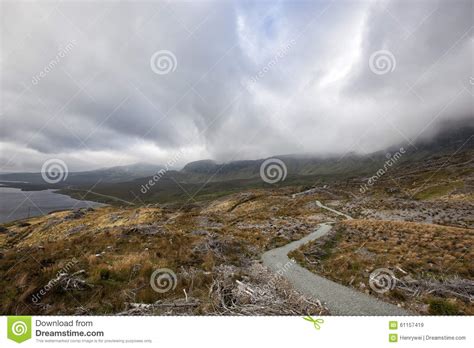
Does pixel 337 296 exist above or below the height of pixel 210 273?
below

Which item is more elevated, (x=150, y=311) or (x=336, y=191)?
(x=336, y=191)

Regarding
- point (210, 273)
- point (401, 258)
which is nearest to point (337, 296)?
point (210, 273)

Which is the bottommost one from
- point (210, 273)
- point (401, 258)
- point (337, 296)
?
point (337, 296)

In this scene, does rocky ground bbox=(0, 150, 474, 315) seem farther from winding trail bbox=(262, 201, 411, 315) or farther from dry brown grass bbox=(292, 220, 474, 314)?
winding trail bbox=(262, 201, 411, 315)

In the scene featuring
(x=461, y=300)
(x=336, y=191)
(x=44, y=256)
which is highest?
(x=336, y=191)

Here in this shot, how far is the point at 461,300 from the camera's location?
296 inches
